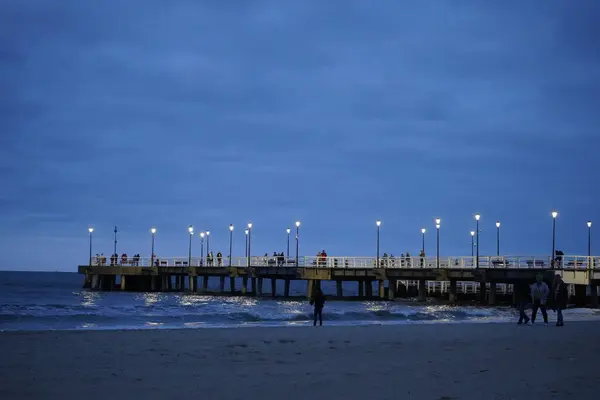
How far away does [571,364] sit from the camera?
13.9 meters

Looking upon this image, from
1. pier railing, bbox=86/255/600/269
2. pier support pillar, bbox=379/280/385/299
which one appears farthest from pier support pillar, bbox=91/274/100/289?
pier support pillar, bbox=379/280/385/299

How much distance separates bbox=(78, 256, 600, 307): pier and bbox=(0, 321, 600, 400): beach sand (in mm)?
30440

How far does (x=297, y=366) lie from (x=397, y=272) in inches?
1811

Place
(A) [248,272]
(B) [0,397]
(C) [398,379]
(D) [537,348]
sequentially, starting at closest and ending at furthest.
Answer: (B) [0,397], (C) [398,379], (D) [537,348], (A) [248,272]

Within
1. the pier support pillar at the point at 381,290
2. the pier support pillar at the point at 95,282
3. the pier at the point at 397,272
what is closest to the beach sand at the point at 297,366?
the pier at the point at 397,272

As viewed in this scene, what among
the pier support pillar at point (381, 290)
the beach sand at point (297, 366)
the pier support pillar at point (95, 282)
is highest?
the beach sand at point (297, 366)

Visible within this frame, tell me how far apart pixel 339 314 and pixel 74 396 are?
94.5ft

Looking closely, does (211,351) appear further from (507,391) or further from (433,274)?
(433,274)

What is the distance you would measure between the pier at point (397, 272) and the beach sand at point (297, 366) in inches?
1198

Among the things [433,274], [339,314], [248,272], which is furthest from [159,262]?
[339,314]

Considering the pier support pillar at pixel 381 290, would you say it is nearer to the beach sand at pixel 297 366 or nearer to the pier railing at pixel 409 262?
the pier railing at pixel 409 262

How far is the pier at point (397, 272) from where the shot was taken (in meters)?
51.2

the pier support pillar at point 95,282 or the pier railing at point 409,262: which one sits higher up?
the pier railing at point 409,262

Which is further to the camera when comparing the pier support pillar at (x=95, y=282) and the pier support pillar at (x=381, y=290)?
the pier support pillar at (x=95, y=282)
